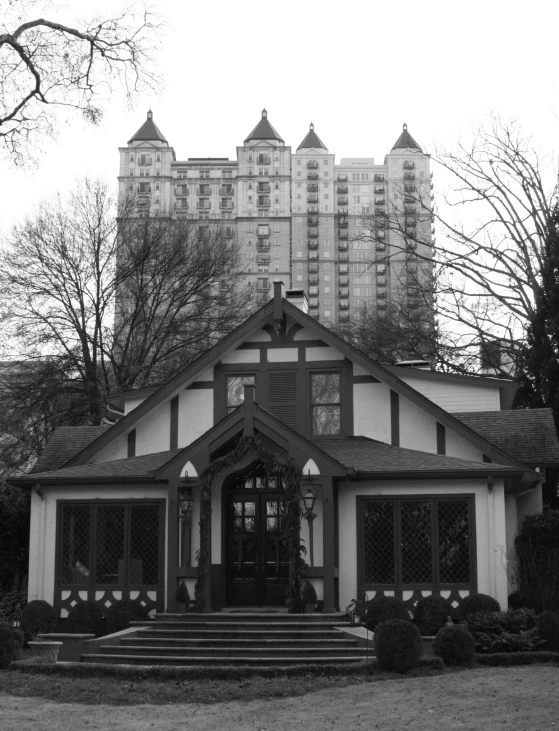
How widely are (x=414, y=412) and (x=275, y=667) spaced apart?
825 cm

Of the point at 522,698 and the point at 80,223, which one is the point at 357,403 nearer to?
the point at 522,698

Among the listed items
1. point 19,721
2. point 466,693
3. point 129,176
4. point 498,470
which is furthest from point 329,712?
point 129,176

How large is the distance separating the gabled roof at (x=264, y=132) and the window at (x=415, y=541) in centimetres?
12388

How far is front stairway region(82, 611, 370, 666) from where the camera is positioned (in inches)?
620

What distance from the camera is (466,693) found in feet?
41.7

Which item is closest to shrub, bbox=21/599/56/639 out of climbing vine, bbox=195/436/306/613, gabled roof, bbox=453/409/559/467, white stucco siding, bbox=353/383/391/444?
climbing vine, bbox=195/436/306/613

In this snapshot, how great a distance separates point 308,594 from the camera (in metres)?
18.4

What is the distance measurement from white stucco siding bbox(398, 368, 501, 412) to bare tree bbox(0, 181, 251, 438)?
14.0 metres

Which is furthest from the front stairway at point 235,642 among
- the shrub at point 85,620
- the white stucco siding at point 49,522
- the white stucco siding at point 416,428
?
the white stucco siding at point 416,428

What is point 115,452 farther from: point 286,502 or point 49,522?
point 286,502

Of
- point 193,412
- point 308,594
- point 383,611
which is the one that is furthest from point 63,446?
point 383,611

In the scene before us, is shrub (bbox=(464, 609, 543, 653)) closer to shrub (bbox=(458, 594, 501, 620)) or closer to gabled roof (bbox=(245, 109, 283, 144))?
shrub (bbox=(458, 594, 501, 620))

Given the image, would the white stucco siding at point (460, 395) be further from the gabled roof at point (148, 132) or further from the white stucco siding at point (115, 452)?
the gabled roof at point (148, 132)

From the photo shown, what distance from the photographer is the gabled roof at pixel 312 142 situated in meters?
150
